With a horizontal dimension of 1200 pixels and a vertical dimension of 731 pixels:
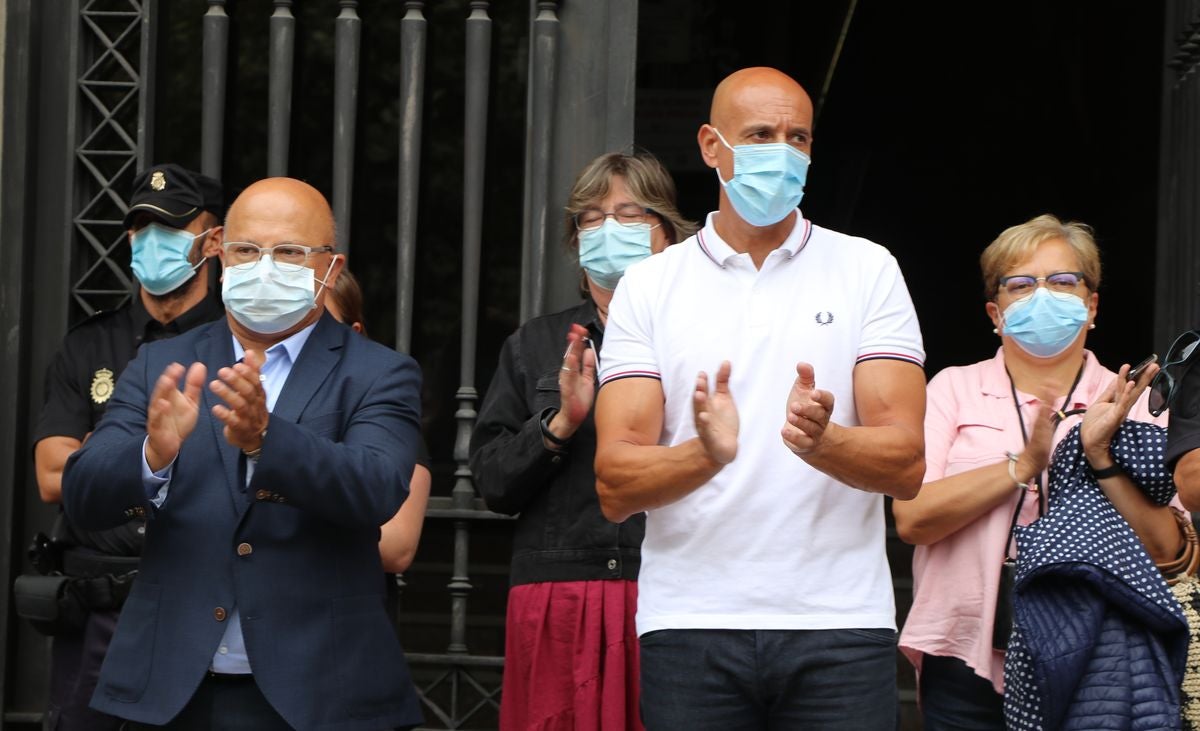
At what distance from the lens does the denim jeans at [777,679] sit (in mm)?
3398

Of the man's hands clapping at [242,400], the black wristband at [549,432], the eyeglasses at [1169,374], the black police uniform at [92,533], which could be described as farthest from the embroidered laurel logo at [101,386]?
the eyeglasses at [1169,374]

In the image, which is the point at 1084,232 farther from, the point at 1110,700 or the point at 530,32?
the point at 530,32

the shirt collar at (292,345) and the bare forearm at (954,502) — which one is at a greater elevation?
the shirt collar at (292,345)

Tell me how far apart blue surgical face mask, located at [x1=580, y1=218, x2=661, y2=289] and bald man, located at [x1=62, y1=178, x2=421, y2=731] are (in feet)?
2.64

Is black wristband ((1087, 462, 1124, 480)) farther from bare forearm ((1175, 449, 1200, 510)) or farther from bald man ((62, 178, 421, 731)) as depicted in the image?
bald man ((62, 178, 421, 731))

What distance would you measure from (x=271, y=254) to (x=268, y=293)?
0.10m

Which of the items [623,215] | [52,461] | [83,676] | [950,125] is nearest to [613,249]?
[623,215]

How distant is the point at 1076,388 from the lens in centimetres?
456

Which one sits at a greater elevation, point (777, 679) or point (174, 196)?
point (174, 196)

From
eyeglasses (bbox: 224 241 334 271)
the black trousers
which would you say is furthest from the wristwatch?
the black trousers

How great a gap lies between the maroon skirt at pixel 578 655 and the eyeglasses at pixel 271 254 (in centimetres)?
111

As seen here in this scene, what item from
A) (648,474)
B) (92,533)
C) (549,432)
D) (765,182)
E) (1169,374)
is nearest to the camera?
(648,474)

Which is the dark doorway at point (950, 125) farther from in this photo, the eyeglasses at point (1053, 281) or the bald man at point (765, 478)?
the bald man at point (765, 478)

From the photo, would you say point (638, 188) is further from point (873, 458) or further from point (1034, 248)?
point (873, 458)
